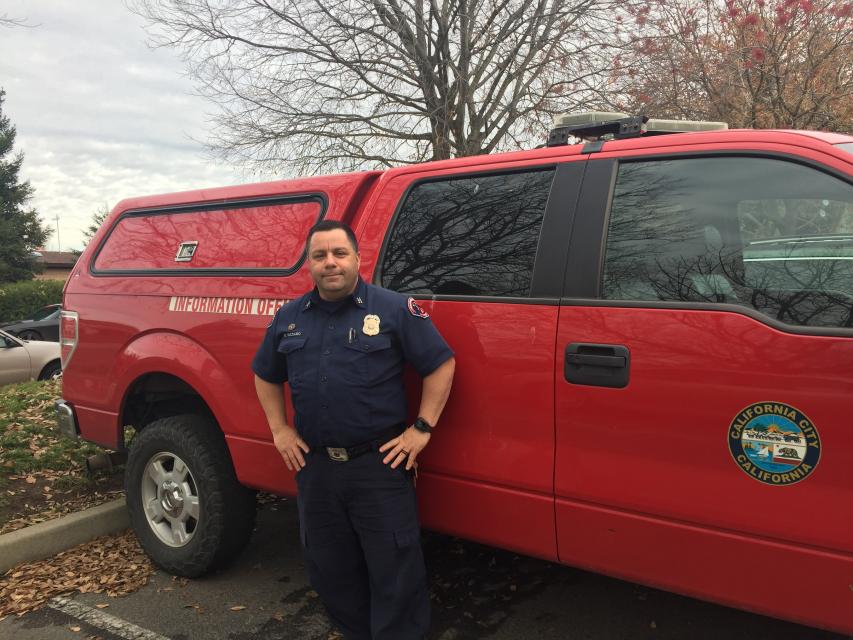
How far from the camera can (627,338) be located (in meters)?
2.08

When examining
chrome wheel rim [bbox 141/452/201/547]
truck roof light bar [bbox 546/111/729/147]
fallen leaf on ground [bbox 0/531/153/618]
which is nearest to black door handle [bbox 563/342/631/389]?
truck roof light bar [bbox 546/111/729/147]

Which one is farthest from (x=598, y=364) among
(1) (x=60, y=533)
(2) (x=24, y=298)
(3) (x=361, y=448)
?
(2) (x=24, y=298)

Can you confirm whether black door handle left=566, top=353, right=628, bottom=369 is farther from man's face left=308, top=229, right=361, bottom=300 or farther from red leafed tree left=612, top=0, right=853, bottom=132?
red leafed tree left=612, top=0, right=853, bottom=132

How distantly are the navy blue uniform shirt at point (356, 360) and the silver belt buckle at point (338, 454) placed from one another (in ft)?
0.08

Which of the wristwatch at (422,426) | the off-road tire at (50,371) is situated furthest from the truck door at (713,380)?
the off-road tire at (50,371)

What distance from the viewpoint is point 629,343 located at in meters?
2.07

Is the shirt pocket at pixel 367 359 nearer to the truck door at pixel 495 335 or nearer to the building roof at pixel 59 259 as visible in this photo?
the truck door at pixel 495 335

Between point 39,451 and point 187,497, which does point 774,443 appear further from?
point 39,451

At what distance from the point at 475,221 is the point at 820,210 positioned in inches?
46.2

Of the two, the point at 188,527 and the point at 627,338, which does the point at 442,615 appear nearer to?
the point at 188,527

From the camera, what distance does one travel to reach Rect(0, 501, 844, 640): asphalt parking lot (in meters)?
2.89

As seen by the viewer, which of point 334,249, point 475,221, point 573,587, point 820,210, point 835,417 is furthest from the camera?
point 573,587

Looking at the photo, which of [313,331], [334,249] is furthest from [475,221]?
[313,331]

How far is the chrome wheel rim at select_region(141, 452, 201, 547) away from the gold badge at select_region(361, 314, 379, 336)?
1.56 metres
